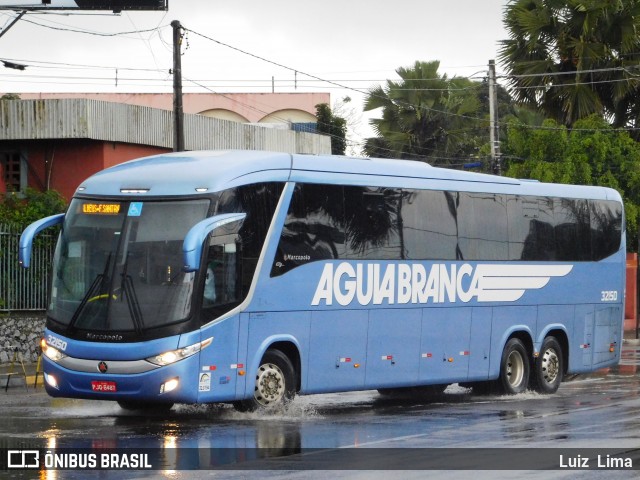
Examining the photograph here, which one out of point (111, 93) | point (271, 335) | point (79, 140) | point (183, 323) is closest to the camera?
point (183, 323)

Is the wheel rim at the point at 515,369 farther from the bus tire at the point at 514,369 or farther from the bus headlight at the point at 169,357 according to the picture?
the bus headlight at the point at 169,357

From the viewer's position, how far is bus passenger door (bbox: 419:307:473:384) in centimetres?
1941

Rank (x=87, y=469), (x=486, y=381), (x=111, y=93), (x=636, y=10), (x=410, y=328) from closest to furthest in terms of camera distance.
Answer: (x=87, y=469) < (x=410, y=328) < (x=486, y=381) < (x=636, y=10) < (x=111, y=93)

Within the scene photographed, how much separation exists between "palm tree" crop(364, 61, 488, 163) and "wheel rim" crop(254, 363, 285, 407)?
35760mm

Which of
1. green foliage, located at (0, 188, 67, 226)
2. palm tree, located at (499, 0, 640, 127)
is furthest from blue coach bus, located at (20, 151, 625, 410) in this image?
palm tree, located at (499, 0, 640, 127)

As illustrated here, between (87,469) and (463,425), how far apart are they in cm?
581

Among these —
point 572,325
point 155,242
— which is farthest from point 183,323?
point 572,325

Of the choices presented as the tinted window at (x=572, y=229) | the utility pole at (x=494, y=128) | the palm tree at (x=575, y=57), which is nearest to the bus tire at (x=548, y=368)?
the tinted window at (x=572, y=229)

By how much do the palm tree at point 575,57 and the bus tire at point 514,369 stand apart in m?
21.7

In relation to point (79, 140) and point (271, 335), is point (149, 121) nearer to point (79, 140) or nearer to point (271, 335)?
point (79, 140)

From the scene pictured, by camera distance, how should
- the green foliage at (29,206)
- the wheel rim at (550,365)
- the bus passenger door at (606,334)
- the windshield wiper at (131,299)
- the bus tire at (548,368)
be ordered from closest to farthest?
the windshield wiper at (131,299)
the bus tire at (548,368)
the wheel rim at (550,365)
the bus passenger door at (606,334)
the green foliage at (29,206)

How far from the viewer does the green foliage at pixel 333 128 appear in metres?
54.8

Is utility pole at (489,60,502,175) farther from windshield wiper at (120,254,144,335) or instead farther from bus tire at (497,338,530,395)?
windshield wiper at (120,254,144,335)

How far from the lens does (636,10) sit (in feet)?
137
